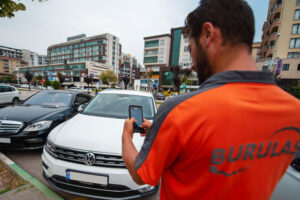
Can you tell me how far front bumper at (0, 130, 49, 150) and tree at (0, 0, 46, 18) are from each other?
2.31m

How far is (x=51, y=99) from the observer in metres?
4.40

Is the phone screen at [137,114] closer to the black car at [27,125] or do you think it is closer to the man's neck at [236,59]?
the man's neck at [236,59]

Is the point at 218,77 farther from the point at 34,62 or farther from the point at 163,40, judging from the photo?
the point at 34,62

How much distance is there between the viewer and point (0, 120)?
9.61 feet

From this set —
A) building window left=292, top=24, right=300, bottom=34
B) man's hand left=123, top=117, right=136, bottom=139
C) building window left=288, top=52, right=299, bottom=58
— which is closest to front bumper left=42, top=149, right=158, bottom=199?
man's hand left=123, top=117, right=136, bottom=139

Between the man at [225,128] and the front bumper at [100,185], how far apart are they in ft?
3.88

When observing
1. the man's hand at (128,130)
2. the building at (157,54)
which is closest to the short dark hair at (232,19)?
the man's hand at (128,130)

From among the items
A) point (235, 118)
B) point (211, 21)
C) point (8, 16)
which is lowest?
point (235, 118)

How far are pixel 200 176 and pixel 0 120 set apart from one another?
162 inches

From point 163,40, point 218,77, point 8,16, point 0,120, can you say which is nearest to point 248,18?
point 218,77

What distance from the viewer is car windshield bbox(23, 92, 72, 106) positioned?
13.8 ft

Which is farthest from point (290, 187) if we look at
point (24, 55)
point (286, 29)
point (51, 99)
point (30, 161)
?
point (24, 55)

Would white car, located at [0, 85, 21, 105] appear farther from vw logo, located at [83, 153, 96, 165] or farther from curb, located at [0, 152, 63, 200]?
vw logo, located at [83, 153, 96, 165]

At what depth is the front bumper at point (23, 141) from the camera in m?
2.82
